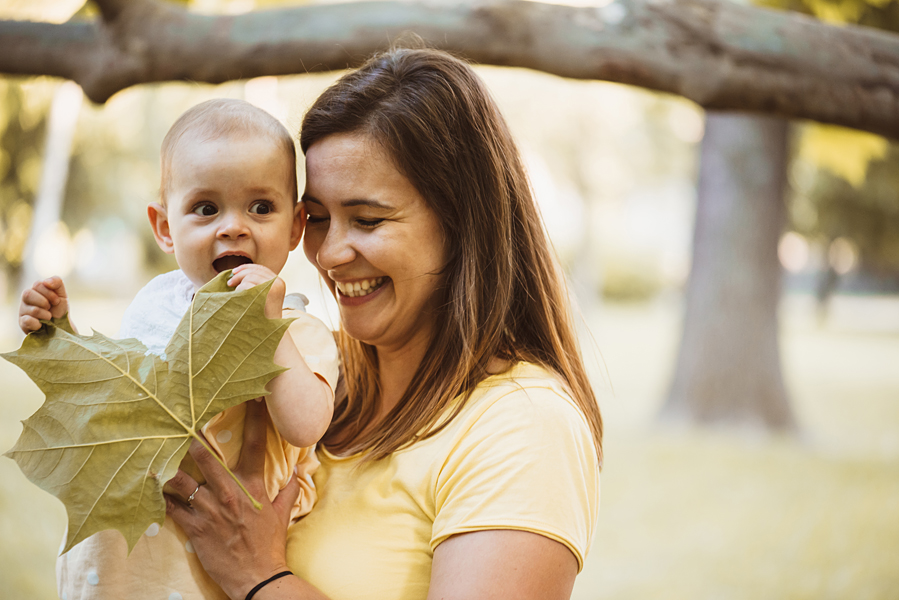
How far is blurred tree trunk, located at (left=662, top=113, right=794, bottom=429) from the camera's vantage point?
6.60 metres

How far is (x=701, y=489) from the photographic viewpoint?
552 cm

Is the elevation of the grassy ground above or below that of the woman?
below

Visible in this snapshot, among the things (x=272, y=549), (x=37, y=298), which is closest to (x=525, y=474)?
(x=272, y=549)

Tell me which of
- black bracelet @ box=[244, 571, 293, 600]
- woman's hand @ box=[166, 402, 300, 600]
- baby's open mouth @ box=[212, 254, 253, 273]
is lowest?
black bracelet @ box=[244, 571, 293, 600]

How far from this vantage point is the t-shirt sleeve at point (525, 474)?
117 cm

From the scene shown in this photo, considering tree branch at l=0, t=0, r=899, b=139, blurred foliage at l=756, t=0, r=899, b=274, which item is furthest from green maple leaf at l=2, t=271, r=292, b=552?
blurred foliage at l=756, t=0, r=899, b=274

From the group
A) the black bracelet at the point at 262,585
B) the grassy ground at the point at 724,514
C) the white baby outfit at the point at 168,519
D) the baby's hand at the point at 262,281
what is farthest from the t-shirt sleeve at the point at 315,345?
the grassy ground at the point at 724,514

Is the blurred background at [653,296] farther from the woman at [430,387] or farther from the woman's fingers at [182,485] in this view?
the woman's fingers at [182,485]

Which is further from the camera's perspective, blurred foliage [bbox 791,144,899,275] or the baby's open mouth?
blurred foliage [bbox 791,144,899,275]

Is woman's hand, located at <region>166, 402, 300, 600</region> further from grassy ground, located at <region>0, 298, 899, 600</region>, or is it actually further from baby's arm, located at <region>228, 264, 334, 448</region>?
grassy ground, located at <region>0, 298, 899, 600</region>

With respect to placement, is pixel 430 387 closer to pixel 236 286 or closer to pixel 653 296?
pixel 236 286

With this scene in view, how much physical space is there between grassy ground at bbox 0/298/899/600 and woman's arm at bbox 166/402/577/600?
1.50m

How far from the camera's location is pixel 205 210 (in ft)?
4.64

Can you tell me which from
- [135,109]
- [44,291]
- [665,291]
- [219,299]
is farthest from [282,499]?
[665,291]
